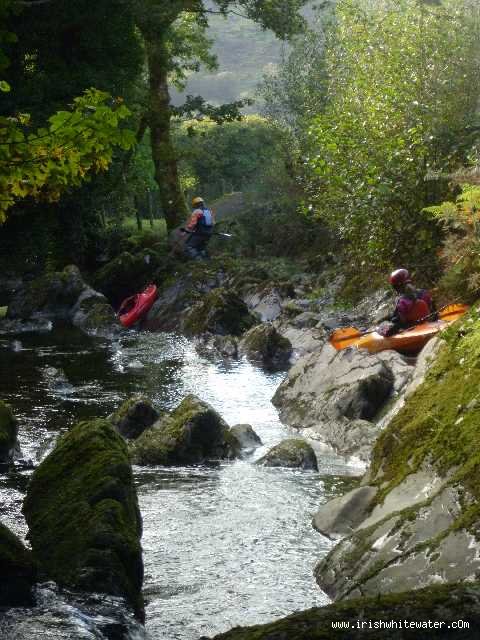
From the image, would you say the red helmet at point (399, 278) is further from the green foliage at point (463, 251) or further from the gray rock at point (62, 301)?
the gray rock at point (62, 301)

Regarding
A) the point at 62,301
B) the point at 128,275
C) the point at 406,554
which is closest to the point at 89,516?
the point at 406,554

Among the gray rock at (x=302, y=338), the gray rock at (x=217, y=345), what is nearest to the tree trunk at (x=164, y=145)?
the gray rock at (x=217, y=345)

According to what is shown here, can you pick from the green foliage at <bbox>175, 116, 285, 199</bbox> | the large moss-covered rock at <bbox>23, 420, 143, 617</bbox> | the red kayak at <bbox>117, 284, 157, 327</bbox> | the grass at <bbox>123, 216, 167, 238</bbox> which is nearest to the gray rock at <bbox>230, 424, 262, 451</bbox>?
the large moss-covered rock at <bbox>23, 420, 143, 617</bbox>

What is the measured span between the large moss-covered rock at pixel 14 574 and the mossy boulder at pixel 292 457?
16.9 feet

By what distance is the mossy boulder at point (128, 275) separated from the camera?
Result: 103ft

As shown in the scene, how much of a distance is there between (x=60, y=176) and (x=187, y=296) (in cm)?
2081

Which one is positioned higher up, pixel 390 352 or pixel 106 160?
pixel 106 160

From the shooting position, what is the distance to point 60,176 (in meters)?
7.35

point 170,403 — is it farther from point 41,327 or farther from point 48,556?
point 41,327

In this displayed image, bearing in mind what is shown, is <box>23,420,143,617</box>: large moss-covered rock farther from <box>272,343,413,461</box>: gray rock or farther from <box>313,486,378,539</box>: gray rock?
<box>272,343,413,461</box>: gray rock

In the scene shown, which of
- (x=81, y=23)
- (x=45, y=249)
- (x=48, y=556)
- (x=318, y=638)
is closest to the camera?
(x=318, y=638)

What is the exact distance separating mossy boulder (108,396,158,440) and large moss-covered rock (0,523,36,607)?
6545 mm

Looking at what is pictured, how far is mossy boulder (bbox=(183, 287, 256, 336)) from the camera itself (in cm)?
2422

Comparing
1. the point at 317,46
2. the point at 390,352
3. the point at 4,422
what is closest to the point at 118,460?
the point at 4,422
